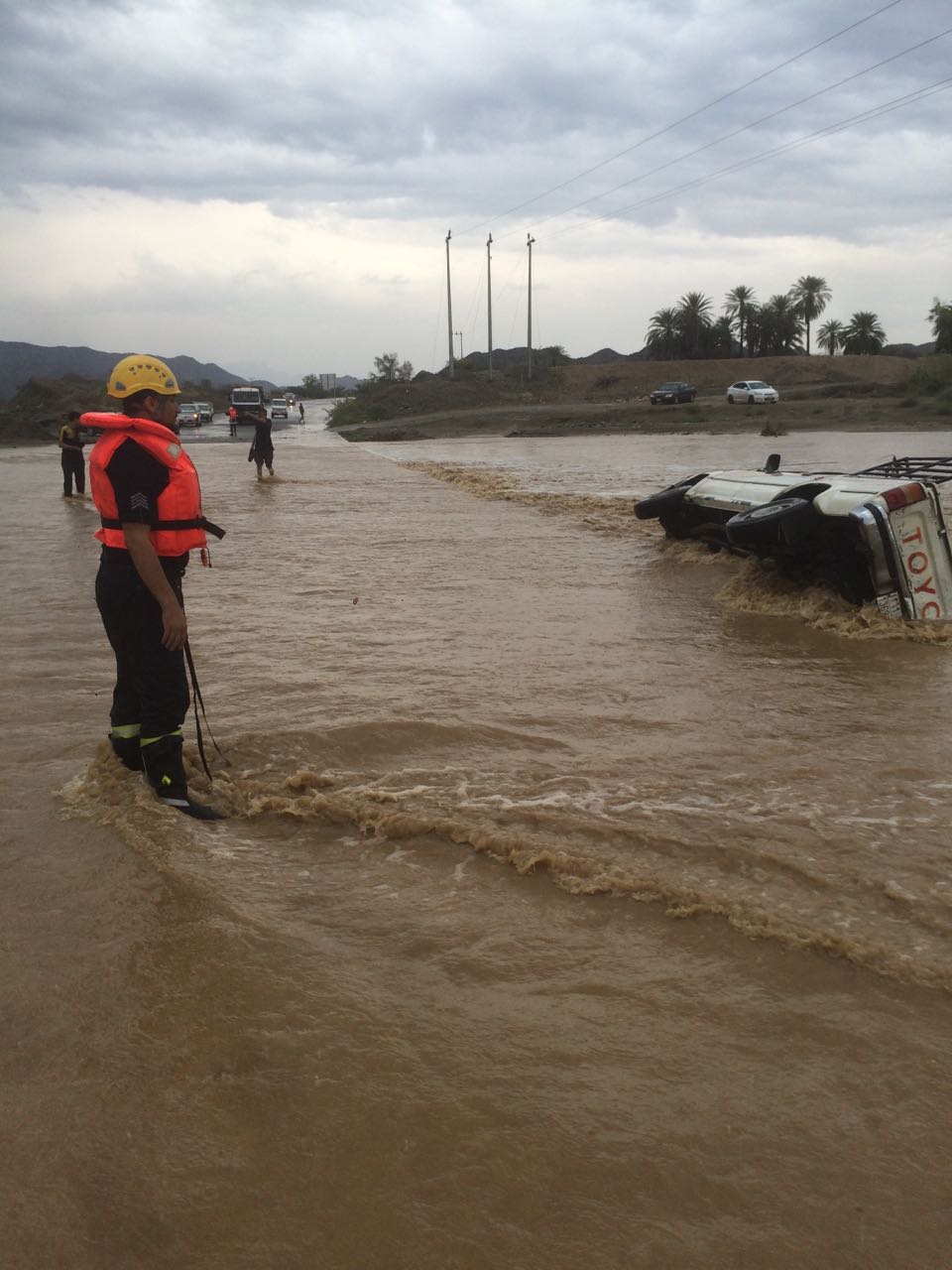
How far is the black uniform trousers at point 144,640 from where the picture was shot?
409cm

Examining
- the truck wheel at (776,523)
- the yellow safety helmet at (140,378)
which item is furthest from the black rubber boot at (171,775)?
the truck wheel at (776,523)

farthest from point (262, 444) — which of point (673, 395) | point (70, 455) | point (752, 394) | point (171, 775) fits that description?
point (673, 395)

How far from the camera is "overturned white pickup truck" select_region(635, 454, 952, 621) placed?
761 cm

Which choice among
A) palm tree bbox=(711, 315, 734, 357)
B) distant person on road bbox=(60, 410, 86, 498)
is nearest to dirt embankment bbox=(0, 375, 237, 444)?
distant person on road bbox=(60, 410, 86, 498)

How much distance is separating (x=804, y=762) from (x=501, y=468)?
21.5 m

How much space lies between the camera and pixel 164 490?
4.00 m

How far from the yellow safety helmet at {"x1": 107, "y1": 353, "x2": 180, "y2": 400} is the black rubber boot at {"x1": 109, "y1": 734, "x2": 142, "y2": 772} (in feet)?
4.85

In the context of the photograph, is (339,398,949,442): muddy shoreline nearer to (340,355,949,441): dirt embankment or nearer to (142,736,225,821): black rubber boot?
(340,355,949,441): dirt embankment

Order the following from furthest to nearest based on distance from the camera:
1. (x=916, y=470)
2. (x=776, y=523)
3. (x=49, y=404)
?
(x=49, y=404)
(x=916, y=470)
(x=776, y=523)

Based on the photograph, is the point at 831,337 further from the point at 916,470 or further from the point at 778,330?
the point at 916,470

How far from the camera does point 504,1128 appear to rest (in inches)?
94.6

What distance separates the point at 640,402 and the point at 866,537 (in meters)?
50.2

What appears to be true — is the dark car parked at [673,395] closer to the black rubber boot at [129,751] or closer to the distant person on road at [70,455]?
the distant person on road at [70,455]

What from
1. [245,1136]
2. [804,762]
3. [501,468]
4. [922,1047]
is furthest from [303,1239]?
[501,468]
